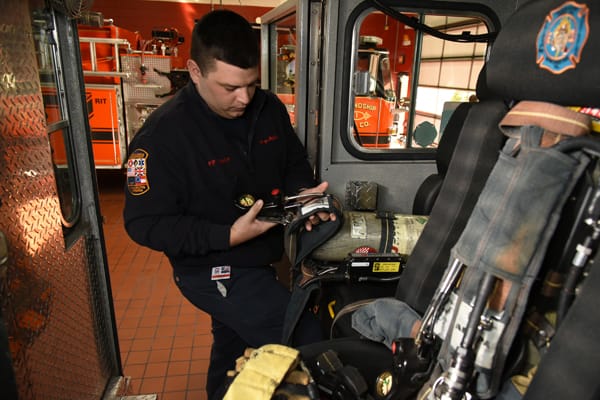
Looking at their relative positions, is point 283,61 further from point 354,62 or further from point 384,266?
point 384,266

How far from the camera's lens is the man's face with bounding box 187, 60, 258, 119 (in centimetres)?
168

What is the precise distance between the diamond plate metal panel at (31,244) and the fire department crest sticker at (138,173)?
0.98 feet

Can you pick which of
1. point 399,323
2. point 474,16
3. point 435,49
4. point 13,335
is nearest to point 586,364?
point 399,323

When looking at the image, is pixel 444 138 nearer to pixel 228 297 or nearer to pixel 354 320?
pixel 354 320

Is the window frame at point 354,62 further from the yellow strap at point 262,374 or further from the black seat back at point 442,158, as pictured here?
the yellow strap at point 262,374

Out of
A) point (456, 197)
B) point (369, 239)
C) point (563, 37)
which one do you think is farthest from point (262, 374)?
point (369, 239)

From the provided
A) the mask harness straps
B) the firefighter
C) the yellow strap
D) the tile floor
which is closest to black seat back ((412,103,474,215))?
the firefighter

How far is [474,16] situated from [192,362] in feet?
8.42

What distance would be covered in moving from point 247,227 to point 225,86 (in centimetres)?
57

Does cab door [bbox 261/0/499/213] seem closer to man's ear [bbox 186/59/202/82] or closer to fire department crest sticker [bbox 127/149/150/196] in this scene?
man's ear [bbox 186/59/202/82]

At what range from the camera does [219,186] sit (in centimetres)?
182

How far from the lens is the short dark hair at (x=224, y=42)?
1.64 metres

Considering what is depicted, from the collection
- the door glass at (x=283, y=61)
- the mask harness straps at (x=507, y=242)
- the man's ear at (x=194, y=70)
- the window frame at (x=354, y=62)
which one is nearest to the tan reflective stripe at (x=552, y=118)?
the mask harness straps at (x=507, y=242)

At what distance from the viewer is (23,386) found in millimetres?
1165
